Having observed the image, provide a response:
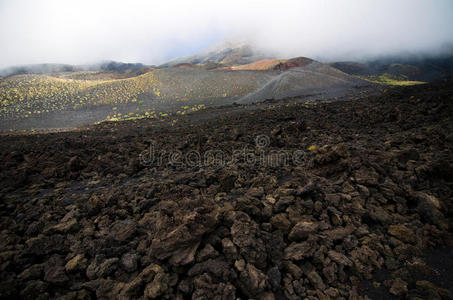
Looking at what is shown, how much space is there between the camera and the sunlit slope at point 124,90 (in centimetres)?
2658

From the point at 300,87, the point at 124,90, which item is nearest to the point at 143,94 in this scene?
the point at 124,90

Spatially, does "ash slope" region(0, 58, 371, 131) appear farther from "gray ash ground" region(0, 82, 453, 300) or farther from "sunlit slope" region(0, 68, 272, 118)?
"gray ash ground" region(0, 82, 453, 300)

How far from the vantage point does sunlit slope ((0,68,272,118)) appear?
26.6 metres

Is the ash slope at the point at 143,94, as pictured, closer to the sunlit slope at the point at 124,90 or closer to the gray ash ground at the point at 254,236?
the sunlit slope at the point at 124,90

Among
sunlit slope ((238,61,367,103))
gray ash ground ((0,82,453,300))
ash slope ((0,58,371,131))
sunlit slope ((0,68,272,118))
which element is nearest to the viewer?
gray ash ground ((0,82,453,300))

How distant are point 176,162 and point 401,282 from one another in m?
4.40

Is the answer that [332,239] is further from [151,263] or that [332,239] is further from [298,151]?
[298,151]

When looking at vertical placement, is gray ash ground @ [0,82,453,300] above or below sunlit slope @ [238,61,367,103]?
below

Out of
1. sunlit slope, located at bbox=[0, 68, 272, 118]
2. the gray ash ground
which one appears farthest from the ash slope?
the gray ash ground

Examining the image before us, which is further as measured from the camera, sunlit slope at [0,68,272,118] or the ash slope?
sunlit slope at [0,68,272,118]

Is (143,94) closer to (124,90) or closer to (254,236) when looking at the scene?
(124,90)

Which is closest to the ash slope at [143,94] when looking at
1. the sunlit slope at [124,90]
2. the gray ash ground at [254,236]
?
the sunlit slope at [124,90]

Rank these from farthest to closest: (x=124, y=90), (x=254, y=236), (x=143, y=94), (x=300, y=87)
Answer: (x=124, y=90) → (x=143, y=94) → (x=300, y=87) → (x=254, y=236)

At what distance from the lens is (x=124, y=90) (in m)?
32.3
